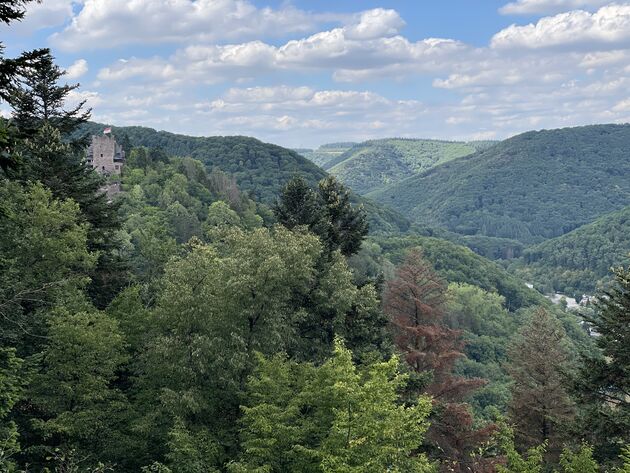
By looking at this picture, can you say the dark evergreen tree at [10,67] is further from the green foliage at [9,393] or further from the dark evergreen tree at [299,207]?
the dark evergreen tree at [299,207]

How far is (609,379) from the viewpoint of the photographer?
2444 centimetres

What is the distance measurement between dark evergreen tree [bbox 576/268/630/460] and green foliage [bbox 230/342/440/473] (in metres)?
8.16

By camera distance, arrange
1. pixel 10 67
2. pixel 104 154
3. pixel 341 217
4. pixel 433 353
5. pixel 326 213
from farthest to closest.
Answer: pixel 104 154, pixel 341 217, pixel 326 213, pixel 433 353, pixel 10 67

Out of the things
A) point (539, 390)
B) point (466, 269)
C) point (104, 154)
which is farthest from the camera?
point (466, 269)

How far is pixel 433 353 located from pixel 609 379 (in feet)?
32.2

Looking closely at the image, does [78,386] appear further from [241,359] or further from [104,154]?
[104,154]

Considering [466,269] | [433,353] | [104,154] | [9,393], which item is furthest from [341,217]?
[466,269]

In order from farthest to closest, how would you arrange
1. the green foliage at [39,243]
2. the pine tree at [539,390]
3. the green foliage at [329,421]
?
the pine tree at [539,390], the green foliage at [39,243], the green foliage at [329,421]

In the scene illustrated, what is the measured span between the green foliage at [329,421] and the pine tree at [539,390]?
13.4 m

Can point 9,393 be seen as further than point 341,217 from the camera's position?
No

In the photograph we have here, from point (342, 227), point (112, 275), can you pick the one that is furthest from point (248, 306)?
point (342, 227)

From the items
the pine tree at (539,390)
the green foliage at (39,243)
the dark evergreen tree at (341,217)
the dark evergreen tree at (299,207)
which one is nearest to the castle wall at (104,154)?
the dark evergreen tree at (299,207)

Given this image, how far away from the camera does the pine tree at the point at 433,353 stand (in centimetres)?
2923

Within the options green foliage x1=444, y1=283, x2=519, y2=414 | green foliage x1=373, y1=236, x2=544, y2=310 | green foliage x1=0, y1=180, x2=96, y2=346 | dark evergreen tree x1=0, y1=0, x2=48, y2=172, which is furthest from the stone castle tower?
dark evergreen tree x1=0, y1=0, x2=48, y2=172
